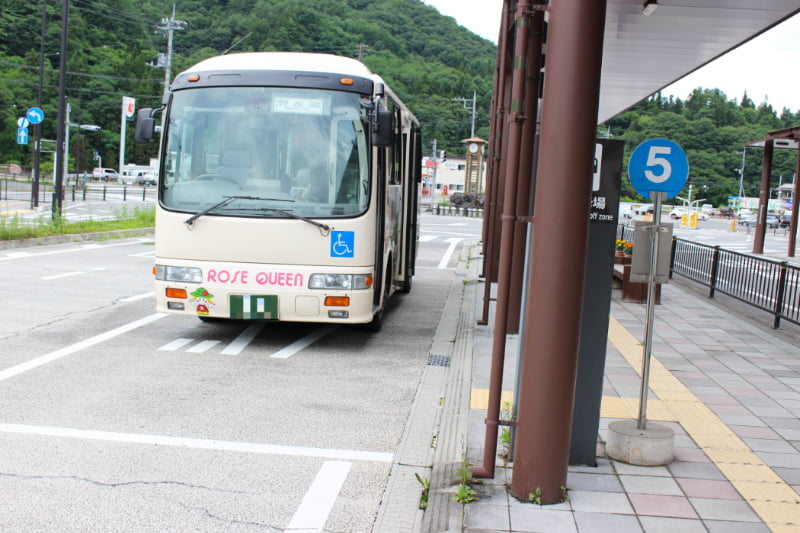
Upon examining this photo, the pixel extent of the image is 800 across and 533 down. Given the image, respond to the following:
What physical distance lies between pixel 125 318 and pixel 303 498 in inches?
250

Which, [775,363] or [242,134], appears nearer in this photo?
[242,134]

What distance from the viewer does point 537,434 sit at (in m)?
4.06

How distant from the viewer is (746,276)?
12.7 m

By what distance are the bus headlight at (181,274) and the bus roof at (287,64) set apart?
7.24ft

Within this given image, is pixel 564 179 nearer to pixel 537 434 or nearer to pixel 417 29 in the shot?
pixel 537 434

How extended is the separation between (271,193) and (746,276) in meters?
8.70

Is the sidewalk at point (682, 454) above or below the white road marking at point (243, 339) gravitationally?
above

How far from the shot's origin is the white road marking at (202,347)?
8.25 meters

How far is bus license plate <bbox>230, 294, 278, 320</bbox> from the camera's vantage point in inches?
312

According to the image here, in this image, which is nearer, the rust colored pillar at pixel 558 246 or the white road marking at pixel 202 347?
the rust colored pillar at pixel 558 246

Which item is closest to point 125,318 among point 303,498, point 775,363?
point 303,498

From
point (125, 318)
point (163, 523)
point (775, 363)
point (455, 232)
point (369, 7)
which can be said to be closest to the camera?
point (163, 523)

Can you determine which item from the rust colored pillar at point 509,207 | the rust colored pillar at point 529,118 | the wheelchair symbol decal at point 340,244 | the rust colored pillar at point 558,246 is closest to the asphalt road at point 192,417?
the rust colored pillar at point 509,207

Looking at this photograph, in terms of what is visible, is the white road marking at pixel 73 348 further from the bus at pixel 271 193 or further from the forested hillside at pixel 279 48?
the forested hillside at pixel 279 48
